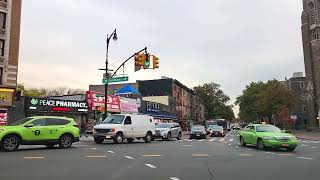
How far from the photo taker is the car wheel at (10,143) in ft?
58.3

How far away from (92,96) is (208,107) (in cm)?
8062

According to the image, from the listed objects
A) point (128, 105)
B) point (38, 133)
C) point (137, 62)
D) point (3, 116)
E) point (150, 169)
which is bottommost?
point (150, 169)

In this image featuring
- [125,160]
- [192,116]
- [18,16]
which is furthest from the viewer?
[192,116]

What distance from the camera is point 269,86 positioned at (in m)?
90.3

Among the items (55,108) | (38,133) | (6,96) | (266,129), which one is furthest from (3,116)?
(266,129)

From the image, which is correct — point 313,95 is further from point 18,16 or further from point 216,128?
point 18,16

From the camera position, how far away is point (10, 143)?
18031 mm

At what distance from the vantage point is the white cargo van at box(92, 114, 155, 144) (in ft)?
83.8

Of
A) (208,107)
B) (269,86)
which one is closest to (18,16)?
(269,86)

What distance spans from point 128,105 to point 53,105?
16690mm

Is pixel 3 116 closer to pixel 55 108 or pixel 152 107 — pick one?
pixel 55 108

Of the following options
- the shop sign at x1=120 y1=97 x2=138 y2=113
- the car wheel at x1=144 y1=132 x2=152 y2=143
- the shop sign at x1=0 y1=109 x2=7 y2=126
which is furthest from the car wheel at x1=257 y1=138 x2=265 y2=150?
the shop sign at x1=120 y1=97 x2=138 y2=113

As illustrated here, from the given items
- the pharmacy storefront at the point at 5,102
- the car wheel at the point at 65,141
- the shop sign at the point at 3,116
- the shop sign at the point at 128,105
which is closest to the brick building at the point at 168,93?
the shop sign at the point at 128,105

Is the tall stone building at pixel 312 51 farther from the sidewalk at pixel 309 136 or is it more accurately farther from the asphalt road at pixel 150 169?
the asphalt road at pixel 150 169
